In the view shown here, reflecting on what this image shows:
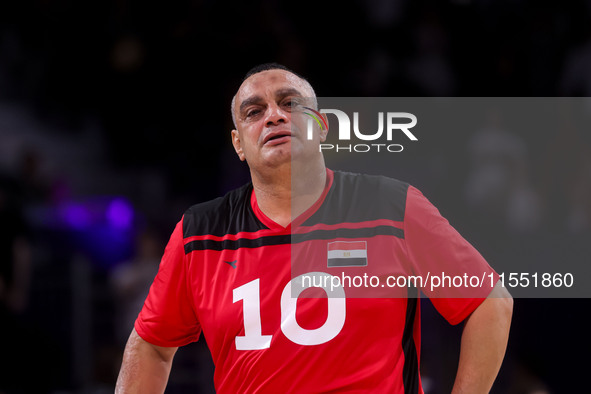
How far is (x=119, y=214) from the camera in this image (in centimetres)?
500

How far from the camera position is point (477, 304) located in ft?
6.70

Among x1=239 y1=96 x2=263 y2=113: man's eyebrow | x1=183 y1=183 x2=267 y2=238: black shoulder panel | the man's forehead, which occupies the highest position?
the man's forehead

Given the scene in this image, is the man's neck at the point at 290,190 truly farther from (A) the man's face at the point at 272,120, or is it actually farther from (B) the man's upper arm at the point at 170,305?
(B) the man's upper arm at the point at 170,305

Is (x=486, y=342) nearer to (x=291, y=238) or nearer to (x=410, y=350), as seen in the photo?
(x=410, y=350)

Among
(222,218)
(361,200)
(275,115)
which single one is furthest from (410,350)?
(275,115)

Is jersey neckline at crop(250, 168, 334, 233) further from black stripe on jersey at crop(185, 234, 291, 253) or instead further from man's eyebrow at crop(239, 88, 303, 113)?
man's eyebrow at crop(239, 88, 303, 113)

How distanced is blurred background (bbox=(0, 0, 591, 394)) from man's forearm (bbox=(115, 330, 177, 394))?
125 cm

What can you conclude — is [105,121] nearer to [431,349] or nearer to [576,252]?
[431,349]

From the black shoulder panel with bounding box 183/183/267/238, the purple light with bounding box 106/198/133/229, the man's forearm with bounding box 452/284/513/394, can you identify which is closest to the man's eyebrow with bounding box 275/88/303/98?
the black shoulder panel with bounding box 183/183/267/238

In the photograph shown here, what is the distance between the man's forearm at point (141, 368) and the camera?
2.39 meters

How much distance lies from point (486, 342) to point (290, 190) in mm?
804

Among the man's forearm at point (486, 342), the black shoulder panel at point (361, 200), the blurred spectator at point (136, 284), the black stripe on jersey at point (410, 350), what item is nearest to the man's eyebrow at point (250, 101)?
the black shoulder panel at point (361, 200)

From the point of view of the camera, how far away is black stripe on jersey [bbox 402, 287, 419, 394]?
215 centimetres

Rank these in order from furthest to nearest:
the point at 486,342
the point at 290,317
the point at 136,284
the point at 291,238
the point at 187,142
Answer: the point at 187,142, the point at 136,284, the point at 291,238, the point at 290,317, the point at 486,342
